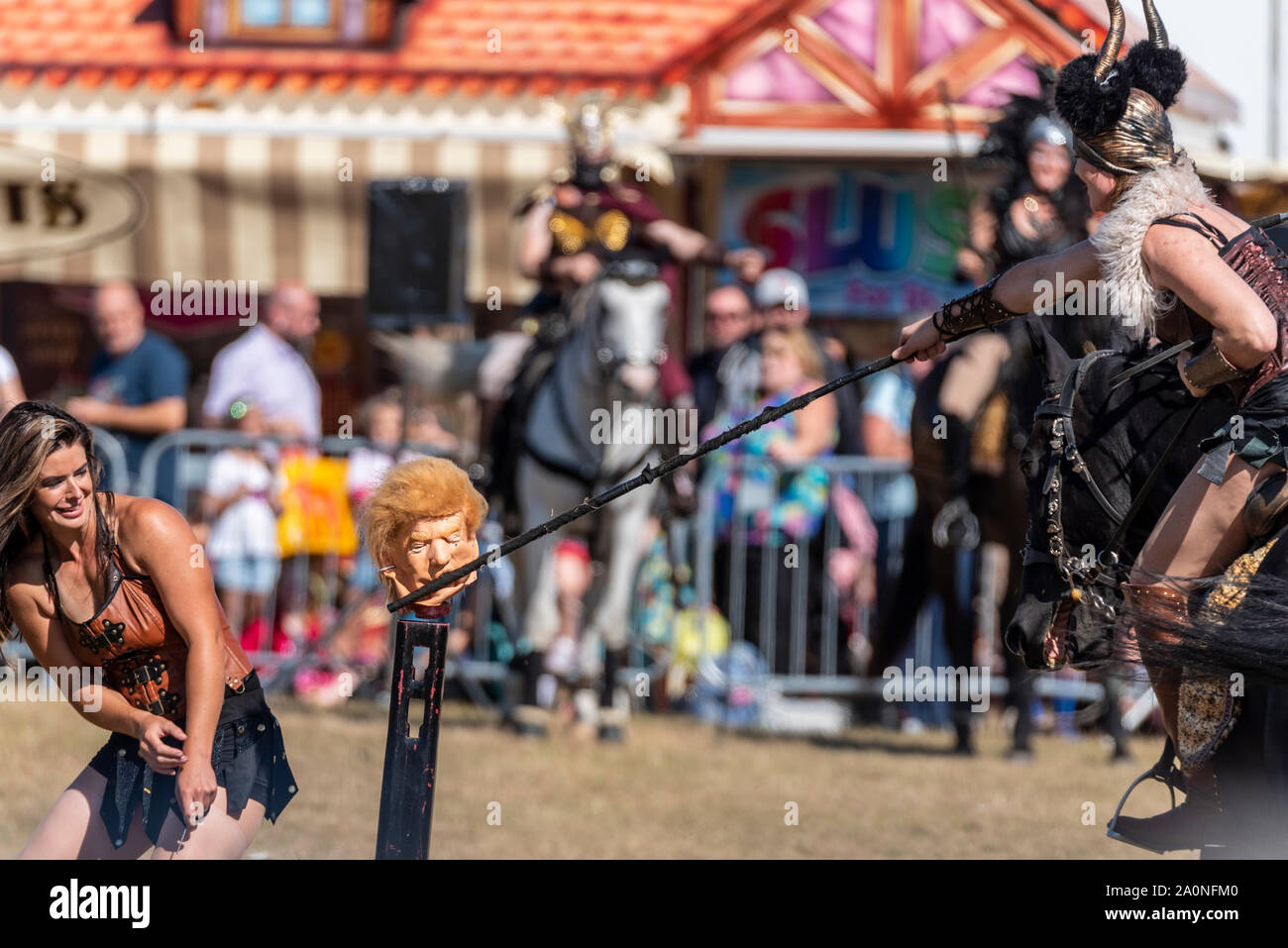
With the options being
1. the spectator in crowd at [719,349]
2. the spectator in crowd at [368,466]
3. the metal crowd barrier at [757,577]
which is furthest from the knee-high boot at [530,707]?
the spectator in crowd at [719,349]

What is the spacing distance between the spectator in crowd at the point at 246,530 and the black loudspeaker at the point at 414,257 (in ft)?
3.36

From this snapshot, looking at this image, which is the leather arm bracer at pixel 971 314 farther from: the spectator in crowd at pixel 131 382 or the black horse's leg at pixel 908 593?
the spectator in crowd at pixel 131 382

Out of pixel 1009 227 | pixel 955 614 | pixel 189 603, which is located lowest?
pixel 955 614

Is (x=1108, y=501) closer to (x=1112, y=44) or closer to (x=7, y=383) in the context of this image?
(x=1112, y=44)

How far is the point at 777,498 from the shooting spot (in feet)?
31.4

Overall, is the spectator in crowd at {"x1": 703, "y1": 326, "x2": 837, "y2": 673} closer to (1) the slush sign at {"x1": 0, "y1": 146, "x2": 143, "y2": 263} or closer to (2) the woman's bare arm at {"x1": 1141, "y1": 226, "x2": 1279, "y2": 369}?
(1) the slush sign at {"x1": 0, "y1": 146, "x2": 143, "y2": 263}

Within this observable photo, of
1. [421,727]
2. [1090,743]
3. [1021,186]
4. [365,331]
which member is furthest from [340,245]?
[421,727]

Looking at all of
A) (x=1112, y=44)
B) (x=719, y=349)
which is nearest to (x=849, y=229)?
(x=719, y=349)

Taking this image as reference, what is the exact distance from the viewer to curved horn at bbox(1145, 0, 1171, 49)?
4.26 m

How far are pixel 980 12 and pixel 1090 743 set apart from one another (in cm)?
500

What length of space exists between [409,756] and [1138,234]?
202 centimetres
